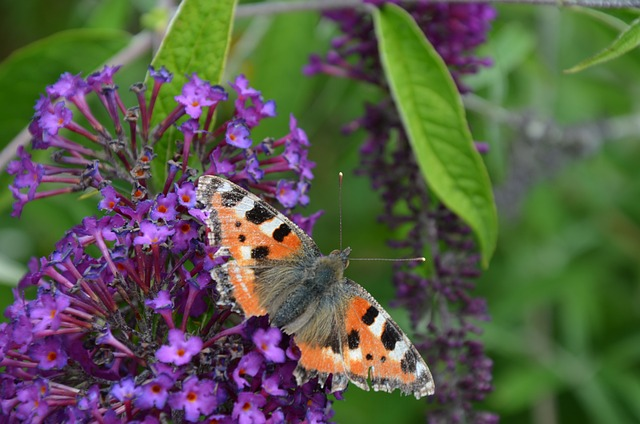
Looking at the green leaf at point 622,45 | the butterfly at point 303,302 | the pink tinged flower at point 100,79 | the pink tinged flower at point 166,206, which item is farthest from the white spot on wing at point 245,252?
the green leaf at point 622,45

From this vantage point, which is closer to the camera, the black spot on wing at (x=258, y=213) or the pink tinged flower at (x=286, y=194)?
the black spot on wing at (x=258, y=213)

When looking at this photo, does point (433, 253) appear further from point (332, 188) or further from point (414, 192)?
point (332, 188)

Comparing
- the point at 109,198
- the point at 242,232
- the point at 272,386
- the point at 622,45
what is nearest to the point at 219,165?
the point at 242,232

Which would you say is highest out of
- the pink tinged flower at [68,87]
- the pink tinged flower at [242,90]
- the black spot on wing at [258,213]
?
the pink tinged flower at [68,87]

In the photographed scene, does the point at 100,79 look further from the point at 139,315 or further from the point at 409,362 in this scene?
the point at 409,362

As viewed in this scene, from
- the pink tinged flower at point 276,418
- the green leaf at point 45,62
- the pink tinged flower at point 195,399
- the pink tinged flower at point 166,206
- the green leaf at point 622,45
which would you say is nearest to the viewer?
the pink tinged flower at point 195,399

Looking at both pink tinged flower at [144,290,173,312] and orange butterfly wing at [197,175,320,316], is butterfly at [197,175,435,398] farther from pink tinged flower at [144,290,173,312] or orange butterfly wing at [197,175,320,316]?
pink tinged flower at [144,290,173,312]

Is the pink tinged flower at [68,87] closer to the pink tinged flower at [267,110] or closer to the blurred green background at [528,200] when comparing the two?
the pink tinged flower at [267,110]
